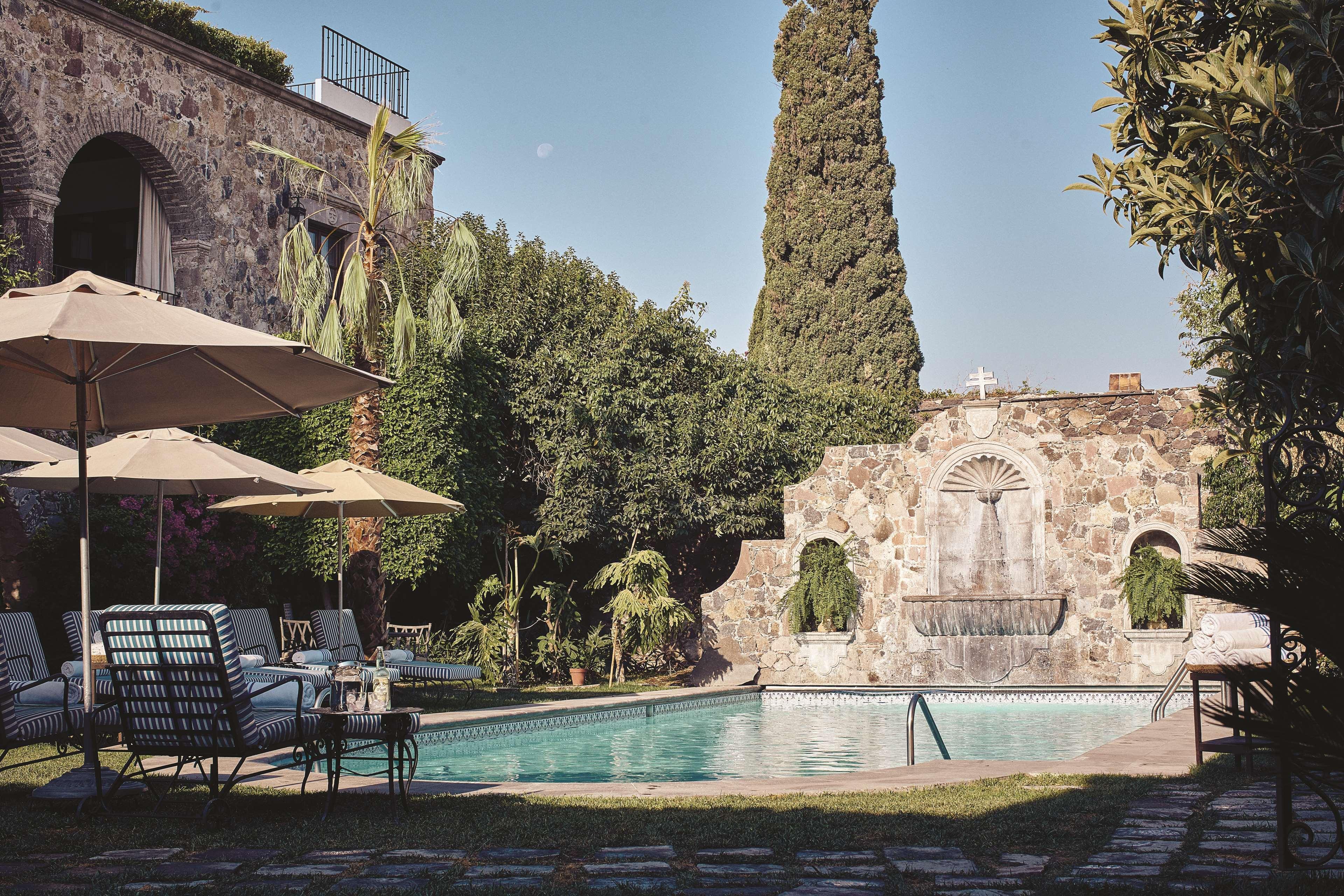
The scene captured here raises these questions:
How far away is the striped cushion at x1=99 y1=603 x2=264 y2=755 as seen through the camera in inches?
219

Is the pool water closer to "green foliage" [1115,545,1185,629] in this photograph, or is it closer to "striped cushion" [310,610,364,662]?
"green foliage" [1115,545,1185,629]

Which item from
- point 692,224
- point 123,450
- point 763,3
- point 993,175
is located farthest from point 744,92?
point 123,450

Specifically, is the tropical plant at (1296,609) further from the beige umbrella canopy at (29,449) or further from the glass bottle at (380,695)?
the beige umbrella canopy at (29,449)

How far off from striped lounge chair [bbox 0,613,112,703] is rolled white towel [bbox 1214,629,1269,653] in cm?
772

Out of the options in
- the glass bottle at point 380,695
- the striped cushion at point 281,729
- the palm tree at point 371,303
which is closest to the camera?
the striped cushion at point 281,729

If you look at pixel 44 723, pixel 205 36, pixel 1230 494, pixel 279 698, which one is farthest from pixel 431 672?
pixel 1230 494

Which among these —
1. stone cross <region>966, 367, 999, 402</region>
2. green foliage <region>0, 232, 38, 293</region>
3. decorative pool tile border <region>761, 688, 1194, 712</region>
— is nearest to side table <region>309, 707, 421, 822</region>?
green foliage <region>0, 232, 38, 293</region>

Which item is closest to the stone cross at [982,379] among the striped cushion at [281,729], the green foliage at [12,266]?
the green foliage at [12,266]

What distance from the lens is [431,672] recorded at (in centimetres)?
1201

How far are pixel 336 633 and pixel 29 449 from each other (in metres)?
3.77

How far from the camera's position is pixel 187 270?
54.9ft

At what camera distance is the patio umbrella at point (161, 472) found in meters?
8.63

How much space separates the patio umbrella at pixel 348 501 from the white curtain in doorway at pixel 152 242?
6048 mm

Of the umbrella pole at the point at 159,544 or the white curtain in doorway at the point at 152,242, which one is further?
the white curtain in doorway at the point at 152,242
